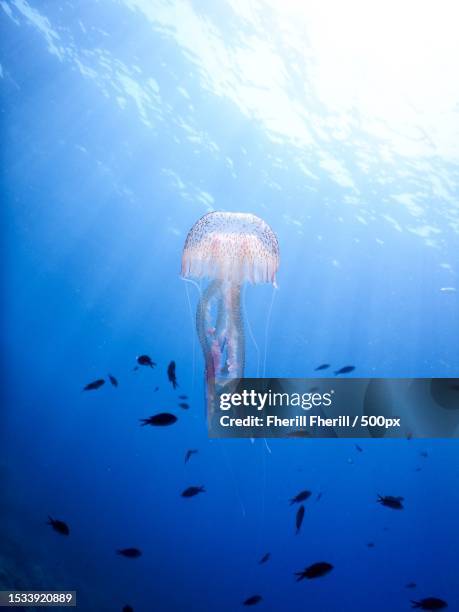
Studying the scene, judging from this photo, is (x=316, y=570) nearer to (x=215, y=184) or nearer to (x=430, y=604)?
(x=430, y=604)

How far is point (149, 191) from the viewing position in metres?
9.20

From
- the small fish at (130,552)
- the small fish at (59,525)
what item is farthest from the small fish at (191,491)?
the small fish at (59,525)

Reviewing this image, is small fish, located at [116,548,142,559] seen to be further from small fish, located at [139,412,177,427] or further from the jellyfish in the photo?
the jellyfish

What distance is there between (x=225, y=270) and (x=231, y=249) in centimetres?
25

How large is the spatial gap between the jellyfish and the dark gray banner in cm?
25

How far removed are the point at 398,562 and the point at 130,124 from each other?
111 feet

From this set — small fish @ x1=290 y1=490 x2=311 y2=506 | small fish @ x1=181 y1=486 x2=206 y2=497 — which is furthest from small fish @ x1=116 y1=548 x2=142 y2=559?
small fish @ x1=290 y1=490 x2=311 y2=506

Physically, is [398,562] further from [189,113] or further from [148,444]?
[189,113]

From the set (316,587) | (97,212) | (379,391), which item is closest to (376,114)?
(379,391)

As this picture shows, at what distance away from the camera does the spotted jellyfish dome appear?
14.3ft

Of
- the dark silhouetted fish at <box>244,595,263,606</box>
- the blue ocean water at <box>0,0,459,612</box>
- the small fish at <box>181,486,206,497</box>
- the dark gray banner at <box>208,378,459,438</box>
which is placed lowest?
the dark silhouetted fish at <box>244,595,263,606</box>

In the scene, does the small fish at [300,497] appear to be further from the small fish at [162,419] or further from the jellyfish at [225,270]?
the small fish at [162,419]

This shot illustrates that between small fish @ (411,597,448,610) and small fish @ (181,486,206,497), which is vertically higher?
small fish @ (181,486,206,497)

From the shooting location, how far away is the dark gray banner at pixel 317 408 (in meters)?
4.24
